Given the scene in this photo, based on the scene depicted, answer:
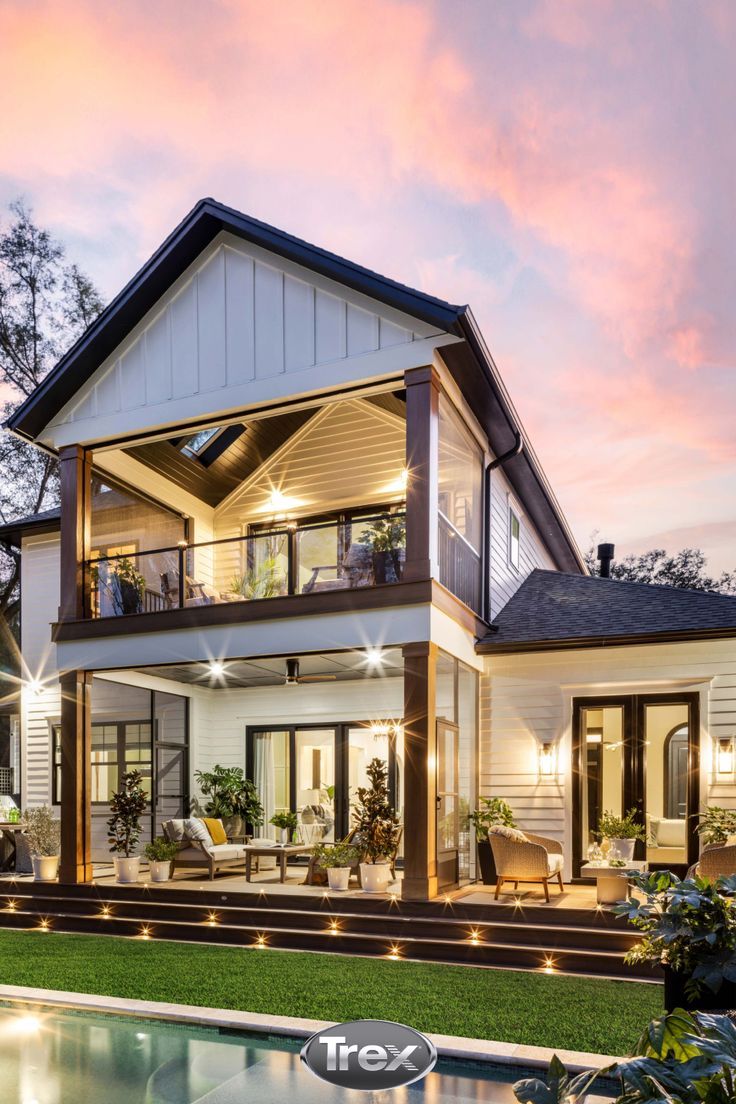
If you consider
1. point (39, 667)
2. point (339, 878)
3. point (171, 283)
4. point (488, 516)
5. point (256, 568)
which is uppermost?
point (171, 283)

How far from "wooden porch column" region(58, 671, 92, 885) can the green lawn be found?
6.13ft

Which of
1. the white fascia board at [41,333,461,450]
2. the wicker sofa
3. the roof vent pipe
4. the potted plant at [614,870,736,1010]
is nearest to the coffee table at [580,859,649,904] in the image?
the potted plant at [614,870,736,1010]

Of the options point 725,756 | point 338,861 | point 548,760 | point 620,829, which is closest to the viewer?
point 620,829

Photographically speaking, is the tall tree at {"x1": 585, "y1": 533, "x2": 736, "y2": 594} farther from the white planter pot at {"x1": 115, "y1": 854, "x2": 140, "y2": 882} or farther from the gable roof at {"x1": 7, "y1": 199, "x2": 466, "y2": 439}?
the white planter pot at {"x1": 115, "y1": 854, "x2": 140, "y2": 882}

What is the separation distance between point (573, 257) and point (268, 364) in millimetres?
8556

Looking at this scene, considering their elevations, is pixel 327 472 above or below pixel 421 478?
above

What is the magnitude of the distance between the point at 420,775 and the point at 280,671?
4132mm

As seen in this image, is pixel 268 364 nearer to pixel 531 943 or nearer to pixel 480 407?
pixel 480 407

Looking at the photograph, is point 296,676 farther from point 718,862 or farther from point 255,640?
point 718,862

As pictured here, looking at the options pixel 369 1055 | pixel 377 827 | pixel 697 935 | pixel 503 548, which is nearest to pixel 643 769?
pixel 377 827

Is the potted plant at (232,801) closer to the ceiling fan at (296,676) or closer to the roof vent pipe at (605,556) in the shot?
the ceiling fan at (296,676)

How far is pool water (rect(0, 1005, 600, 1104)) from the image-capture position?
4.45 m

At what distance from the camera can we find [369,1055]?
482cm

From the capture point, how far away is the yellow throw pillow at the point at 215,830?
12198mm
